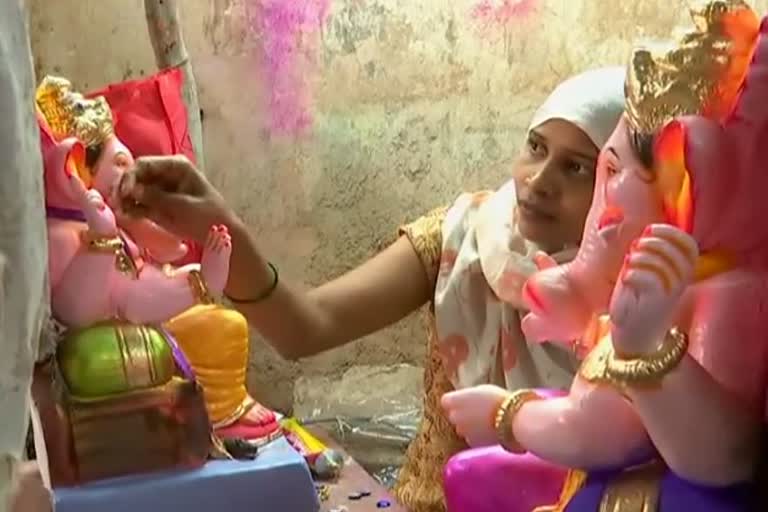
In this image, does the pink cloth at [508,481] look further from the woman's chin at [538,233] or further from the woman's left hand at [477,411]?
the woman's chin at [538,233]

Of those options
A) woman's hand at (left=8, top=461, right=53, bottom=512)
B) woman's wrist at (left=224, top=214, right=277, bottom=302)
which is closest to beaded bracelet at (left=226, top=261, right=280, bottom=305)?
woman's wrist at (left=224, top=214, right=277, bottom=302)

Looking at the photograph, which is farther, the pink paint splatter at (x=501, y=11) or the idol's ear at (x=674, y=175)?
the pink paint splatter at (x=501, y=11)

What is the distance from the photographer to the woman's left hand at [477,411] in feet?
2.30

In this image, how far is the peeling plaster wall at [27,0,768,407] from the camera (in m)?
1.54


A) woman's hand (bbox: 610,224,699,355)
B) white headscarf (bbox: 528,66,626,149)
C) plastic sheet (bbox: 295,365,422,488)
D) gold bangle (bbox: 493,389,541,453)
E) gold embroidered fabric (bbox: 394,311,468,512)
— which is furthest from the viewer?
Answer: plastic sheet (bbox: 295,365,422,488)

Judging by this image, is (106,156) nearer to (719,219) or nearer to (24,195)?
(24,195)

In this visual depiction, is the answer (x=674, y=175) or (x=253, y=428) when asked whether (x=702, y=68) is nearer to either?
(x=674, y=175)

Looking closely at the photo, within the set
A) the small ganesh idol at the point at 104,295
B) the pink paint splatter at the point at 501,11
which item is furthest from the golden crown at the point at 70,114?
the pink paint splatter at the point at 501,11

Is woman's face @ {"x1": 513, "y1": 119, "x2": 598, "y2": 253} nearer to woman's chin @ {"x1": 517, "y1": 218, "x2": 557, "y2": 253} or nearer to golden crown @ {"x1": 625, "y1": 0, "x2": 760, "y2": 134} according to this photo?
woman's chin @ {"x1": 517, "y1": 218, "x2": 557, "y2": 253}

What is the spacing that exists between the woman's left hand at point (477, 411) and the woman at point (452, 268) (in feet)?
0.95

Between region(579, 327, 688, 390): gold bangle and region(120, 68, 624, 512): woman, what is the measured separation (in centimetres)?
38

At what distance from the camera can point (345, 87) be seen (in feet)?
5.22

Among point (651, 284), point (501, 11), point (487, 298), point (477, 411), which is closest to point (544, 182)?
point (487, 298)

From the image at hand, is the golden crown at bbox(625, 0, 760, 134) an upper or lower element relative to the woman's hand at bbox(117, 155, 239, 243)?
upper
